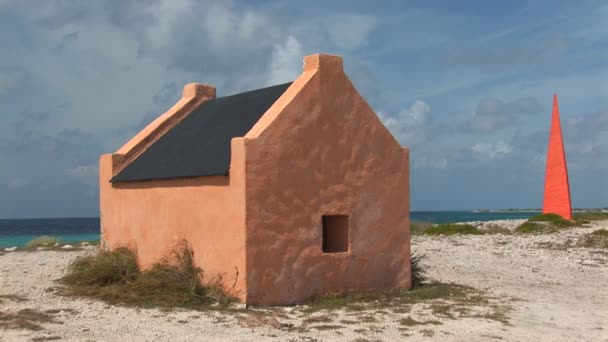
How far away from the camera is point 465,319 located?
1055cm

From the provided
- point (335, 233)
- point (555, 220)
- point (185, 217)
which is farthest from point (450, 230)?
point (185, 217)

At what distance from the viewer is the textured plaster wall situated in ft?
36.4

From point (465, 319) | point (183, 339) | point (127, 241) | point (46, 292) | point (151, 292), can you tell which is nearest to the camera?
point (183, 339)

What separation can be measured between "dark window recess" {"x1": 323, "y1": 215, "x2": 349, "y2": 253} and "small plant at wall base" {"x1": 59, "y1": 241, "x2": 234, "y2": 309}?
251 cm

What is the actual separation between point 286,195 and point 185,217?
2216mm

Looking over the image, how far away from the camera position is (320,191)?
11820 mm

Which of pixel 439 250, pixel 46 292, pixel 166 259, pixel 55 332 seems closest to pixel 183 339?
pixel 55 332

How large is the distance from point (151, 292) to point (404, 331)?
4693mm

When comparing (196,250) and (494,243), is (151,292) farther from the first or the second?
(494,243)

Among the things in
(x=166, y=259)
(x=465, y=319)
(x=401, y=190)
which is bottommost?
(x=465, y=319)

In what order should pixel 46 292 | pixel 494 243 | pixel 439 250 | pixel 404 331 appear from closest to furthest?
pixel 404 331, pixel 46 292, pixel 439 250, pixel 494 243

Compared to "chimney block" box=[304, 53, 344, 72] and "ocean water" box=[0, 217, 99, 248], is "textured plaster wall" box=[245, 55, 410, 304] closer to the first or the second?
"chimney block" box=[304, 53, 344, 72]

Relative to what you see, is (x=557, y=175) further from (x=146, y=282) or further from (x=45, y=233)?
(x=45, y=233)

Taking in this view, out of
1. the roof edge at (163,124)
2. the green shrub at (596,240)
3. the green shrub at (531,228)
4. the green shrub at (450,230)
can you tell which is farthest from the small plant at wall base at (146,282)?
the green shrub at (531,228)
